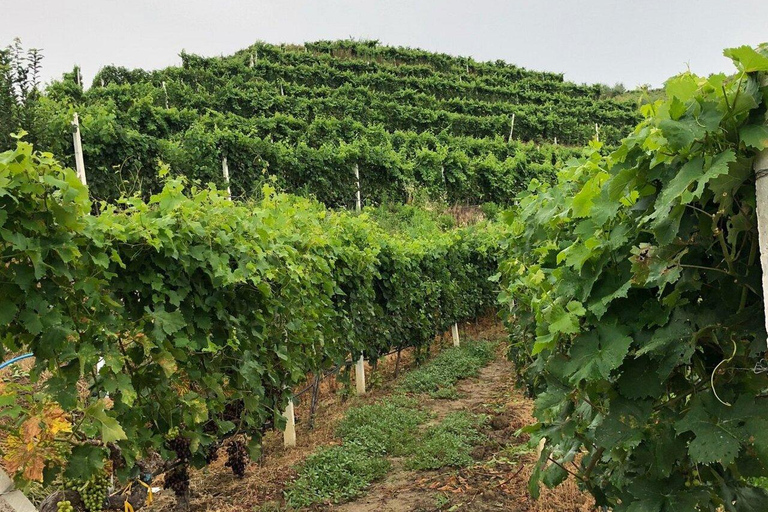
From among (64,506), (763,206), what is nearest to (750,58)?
(763,206)

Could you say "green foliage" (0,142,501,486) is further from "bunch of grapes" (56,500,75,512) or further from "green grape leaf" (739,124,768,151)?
"green grape leaf" (739,124,768,151)

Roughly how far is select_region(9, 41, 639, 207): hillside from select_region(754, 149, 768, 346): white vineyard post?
4381 mm

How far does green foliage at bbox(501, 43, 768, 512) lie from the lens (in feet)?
4.67

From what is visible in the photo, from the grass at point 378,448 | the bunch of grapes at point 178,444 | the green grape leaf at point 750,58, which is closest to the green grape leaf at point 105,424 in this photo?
the bunch of grapes at point 178,444

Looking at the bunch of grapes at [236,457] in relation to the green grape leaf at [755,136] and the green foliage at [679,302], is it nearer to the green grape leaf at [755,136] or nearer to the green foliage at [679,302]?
the green foliage at [679,302]

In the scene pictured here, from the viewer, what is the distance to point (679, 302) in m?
1.63

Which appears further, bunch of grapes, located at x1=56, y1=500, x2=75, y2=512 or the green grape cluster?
the green grape cluster

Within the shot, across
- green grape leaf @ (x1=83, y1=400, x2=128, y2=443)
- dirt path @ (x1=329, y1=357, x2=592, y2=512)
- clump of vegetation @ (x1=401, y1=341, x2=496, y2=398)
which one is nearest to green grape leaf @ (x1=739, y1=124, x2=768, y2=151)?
green grape leaf @ (x1=83, y1=400, x2=128, y2=443)

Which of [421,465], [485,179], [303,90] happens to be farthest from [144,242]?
[303,90]

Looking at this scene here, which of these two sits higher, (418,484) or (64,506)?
(64,506)

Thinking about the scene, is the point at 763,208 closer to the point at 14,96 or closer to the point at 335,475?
the point at 335,475

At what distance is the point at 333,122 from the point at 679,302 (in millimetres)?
18411

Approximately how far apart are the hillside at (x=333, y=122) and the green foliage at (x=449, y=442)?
11.8 ft

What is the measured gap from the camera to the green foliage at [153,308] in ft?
8.42
